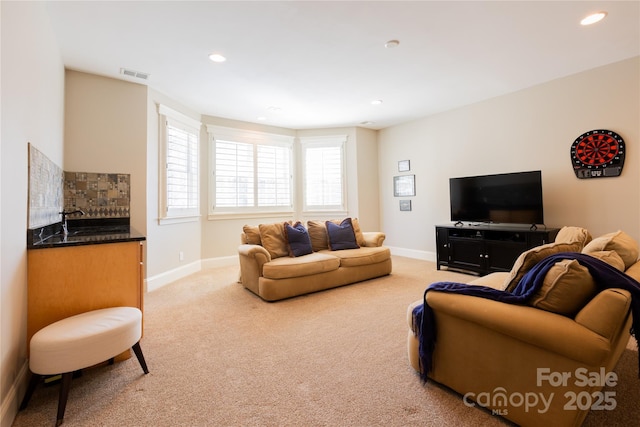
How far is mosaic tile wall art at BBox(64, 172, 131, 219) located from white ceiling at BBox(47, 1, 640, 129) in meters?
1.24

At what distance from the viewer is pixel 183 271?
4.58 meters

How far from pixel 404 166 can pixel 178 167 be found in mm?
4137

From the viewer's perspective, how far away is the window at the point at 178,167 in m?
4.18

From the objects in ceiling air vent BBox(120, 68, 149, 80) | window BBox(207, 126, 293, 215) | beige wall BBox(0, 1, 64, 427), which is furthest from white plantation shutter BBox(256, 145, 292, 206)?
beige wall BBox(0, 1, 64, 427)

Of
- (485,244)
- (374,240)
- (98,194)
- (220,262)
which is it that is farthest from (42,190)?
(485,244)

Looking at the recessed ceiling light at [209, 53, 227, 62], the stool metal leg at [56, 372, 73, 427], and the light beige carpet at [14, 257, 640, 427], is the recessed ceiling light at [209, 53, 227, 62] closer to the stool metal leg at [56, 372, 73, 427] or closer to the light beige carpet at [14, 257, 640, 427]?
the light beige carpet at [14, 257, 640, 427]

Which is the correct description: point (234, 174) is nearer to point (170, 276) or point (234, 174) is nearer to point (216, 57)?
point (170, 276)

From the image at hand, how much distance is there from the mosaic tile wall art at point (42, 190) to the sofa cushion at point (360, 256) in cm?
296

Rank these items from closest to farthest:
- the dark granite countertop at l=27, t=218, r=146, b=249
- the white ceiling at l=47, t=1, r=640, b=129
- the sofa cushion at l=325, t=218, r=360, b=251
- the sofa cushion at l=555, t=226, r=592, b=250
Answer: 1. the dark granite countertop at l=27, t=218, r=146, b=249
2. the sofa cushion at l=555, t=226, r=592, b=250
3. the white ceiling at l=47, t=1, r=640, b=129
4. the sofa cushion at l=325, t=218, r=360, b=251

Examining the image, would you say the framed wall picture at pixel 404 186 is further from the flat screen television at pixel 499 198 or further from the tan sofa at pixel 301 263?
the tan sofa at pixel 301 263

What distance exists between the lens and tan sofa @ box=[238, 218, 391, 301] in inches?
134

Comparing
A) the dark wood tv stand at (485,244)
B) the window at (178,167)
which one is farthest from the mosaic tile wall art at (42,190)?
the dark wood tv stand at (485,244)

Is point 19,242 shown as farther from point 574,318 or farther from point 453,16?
point 453,16

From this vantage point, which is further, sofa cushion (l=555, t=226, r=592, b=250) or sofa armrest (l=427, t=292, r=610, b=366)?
sofa cushion (l=555, t=226, r=592, b=250)
